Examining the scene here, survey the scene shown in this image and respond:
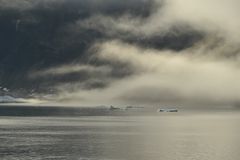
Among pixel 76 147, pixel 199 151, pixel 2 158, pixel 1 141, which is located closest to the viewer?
pixel 2 158

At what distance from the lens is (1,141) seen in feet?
623

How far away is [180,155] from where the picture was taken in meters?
151

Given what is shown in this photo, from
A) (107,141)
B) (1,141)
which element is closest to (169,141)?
(107,141)

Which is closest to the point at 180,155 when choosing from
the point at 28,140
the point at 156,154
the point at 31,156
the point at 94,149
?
the point at 156,154

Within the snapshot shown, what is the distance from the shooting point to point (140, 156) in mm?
148875

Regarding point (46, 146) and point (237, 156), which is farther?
point (46, 146)

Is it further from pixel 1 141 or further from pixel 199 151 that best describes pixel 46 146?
pixel 199 151

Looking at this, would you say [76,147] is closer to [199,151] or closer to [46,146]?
[46,146]

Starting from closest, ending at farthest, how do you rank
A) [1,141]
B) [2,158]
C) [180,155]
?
[2,158] → [180,155] → [1,141]

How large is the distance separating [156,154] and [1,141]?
65.2 metres

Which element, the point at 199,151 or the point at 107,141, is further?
the point at 107,141

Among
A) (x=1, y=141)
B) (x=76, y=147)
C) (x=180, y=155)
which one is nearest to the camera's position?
(x=180, y=155)

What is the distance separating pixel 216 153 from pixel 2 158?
6311 centimetres

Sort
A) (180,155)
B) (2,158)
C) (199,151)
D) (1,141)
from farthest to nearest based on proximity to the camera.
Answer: (1,141) < (199,151) < (180,155) < (2,158)
